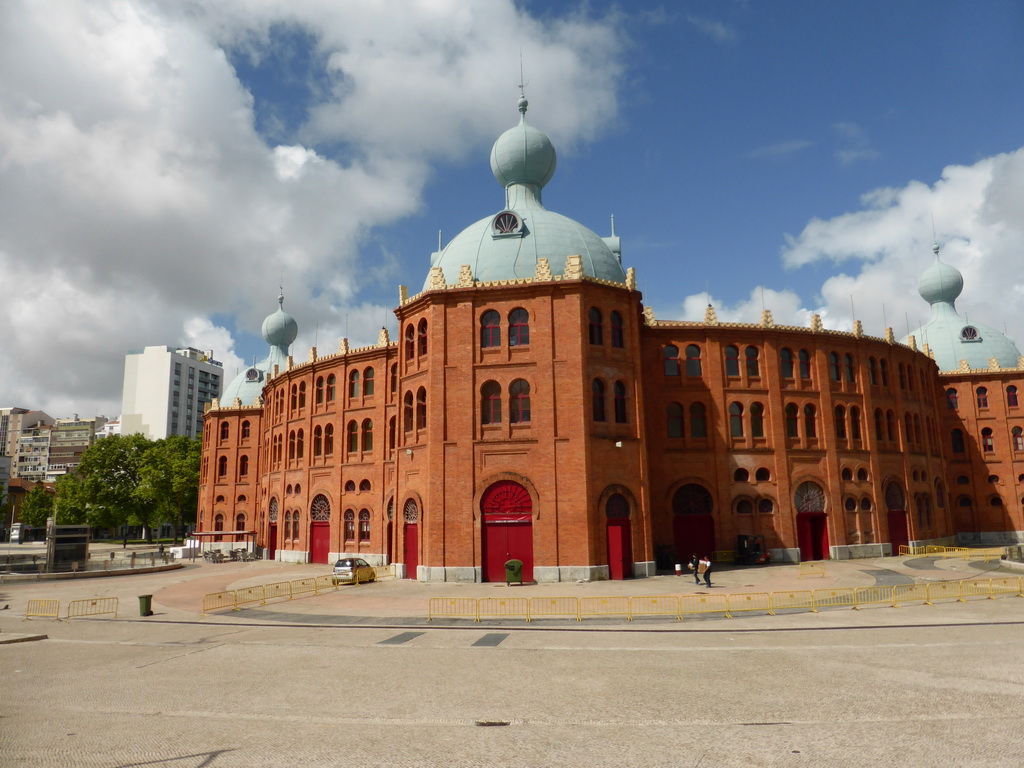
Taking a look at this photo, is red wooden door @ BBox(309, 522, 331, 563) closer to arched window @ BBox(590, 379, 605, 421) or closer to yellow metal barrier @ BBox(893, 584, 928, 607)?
arched window @ BBox(590, 379, 605, 421)

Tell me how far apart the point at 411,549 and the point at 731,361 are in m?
23.4

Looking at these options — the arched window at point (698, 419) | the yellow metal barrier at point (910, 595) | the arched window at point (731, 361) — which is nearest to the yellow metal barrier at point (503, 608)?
the yellow metal barrier at point (910, 595)

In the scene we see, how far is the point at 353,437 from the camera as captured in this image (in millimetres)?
50312

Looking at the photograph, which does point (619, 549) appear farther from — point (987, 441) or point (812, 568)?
point (987, 441)

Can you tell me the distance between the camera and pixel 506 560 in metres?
34.5

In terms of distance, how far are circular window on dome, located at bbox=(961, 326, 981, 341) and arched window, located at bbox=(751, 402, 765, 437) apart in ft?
102

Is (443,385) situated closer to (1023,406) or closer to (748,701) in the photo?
(748,701)

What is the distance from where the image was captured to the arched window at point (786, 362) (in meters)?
44.7

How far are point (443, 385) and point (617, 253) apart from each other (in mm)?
18208

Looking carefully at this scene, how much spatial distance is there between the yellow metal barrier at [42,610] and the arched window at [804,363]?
42.2 m

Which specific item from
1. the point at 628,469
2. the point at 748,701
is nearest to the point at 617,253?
the point at 628,469

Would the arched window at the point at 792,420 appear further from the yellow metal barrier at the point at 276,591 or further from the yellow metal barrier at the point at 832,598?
the yellow metal barrier at the point at 276,591

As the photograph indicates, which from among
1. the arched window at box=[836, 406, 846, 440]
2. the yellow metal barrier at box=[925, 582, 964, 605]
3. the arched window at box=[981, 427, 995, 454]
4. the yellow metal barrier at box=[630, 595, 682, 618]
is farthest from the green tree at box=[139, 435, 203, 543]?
the arched window at box=[981, 427, 995, 454]

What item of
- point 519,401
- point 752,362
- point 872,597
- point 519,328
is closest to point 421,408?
point 519,401
